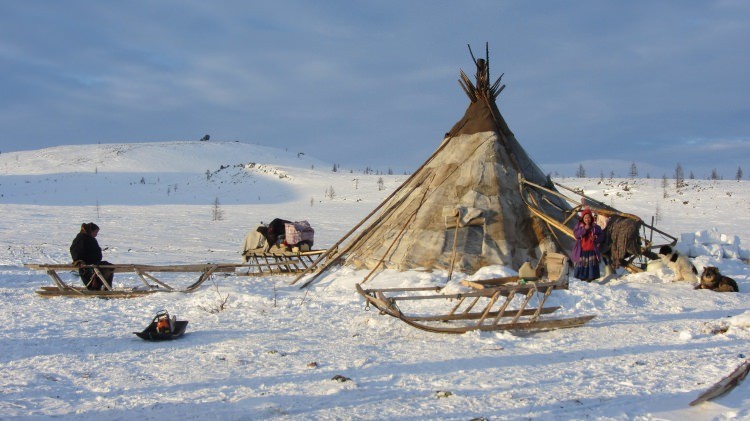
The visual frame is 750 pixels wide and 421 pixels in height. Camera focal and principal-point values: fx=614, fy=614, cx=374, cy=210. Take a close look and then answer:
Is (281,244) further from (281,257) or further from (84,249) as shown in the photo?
(84,249)

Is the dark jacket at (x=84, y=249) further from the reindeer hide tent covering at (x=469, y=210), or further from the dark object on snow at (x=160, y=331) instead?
the reindeer hide tent covering at (x=469, y=210)

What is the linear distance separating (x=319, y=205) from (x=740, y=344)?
31757 millimetres

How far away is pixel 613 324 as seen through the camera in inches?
286

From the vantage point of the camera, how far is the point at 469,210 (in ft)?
34.7

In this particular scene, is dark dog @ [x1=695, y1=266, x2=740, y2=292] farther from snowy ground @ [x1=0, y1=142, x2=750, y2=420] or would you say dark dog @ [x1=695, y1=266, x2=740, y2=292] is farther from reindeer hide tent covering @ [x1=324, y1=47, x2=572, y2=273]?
reindeer hide tent covering @ [x1=324, y1=47, x2=572, y2=273]

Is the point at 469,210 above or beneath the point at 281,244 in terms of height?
above

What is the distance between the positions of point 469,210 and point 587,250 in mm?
2026

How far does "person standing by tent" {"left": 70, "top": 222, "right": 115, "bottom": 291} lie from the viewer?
9891 mm

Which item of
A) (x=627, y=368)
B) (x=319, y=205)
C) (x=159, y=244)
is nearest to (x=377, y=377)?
(x=627, y=368)

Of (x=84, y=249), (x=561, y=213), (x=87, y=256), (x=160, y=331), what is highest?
(x=561, y=213)

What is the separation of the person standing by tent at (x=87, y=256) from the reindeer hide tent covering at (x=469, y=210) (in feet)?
13.3

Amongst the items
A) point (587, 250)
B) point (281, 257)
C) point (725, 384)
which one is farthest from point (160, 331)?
point (587, 250)

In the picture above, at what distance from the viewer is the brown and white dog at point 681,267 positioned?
10.1 metres

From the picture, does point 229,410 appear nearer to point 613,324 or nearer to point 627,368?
point 627,368
